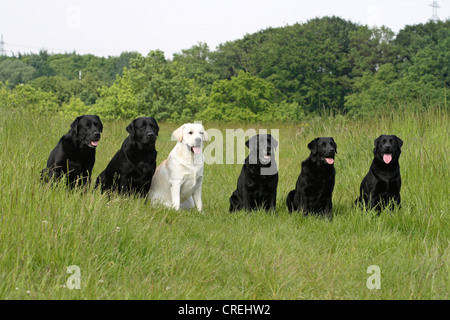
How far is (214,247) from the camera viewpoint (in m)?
4.50

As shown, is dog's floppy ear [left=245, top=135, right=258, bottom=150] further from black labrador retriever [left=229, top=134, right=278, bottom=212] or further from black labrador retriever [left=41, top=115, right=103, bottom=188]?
black labrador retriever [left=41, top=115, right=103, bottom=188]

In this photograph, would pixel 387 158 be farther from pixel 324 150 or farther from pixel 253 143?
pixel 253 143

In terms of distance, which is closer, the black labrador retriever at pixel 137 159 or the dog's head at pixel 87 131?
the dog's head at pixel 87 131

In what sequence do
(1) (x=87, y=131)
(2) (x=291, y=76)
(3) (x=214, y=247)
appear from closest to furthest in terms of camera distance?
(3) (x=214, y=247)
(1) (x=87, y=131)
(2) (x=291, y=76)

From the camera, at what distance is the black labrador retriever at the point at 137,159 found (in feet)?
19.5

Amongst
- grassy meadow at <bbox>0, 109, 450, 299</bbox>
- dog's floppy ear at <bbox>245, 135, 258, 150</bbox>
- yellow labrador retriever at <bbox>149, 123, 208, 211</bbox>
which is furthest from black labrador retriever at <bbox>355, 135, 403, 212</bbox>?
yellow labrador retriever at <bbox>149, 123, 208, 211</bbox>

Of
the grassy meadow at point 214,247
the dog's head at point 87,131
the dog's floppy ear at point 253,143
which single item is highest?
the dog's head at point 87,131

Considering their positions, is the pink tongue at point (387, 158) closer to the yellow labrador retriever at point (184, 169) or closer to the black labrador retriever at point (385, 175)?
the black labrador retriever at point (385, 175)

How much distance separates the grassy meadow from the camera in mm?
3252

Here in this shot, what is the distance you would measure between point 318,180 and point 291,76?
150 ft

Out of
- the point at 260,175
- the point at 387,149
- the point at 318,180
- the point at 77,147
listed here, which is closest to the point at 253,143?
the point at 260,175

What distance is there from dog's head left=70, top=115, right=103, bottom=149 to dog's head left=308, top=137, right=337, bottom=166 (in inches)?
118

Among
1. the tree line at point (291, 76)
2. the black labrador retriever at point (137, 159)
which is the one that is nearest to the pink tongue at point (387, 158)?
the black labrador retriever at point (137, 159)

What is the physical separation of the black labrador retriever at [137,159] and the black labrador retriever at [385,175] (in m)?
2.97
